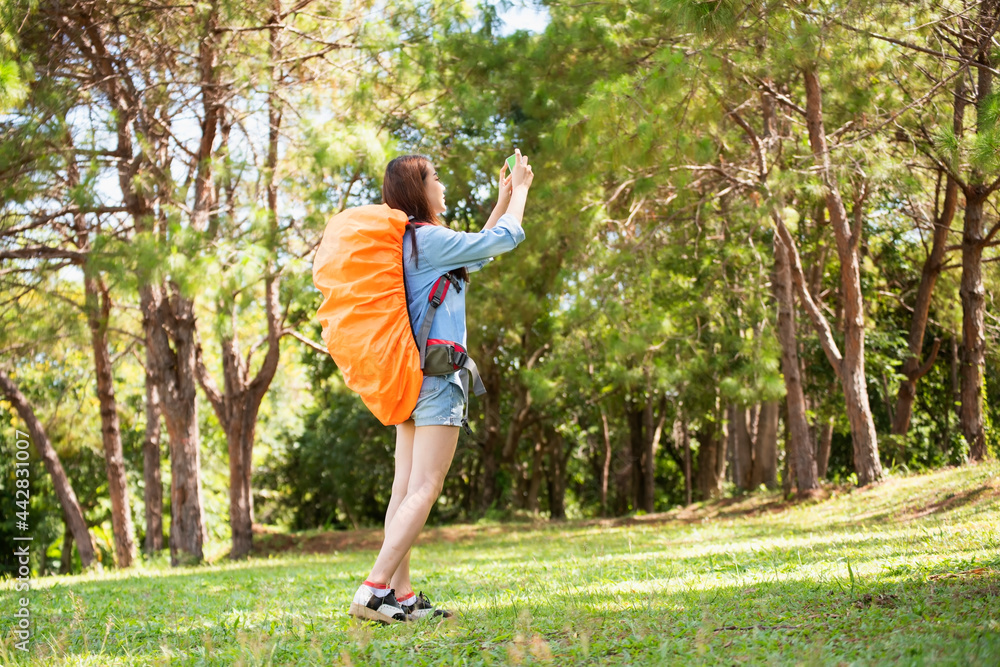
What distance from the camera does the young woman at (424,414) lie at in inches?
108

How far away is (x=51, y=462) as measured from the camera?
11992 millimetres

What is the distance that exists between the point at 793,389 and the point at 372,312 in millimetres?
9312

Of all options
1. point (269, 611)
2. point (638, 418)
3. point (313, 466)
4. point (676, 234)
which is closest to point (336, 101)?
point (676, 234)

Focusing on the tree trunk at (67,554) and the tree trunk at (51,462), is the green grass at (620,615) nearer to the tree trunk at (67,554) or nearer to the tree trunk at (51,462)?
the tree trunk at (51,462)

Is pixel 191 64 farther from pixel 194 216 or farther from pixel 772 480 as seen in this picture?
pixel 772 480

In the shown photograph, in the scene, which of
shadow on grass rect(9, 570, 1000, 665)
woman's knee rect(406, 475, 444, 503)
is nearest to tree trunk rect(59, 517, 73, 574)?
shadow on grass rect(9, 570, 1000, 665)

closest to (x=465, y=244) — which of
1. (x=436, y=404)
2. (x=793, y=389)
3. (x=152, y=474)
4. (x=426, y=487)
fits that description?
(x=436, y=404)

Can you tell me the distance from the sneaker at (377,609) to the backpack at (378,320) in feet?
2.02

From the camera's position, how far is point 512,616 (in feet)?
9.24

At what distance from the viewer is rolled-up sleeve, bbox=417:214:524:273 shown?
2.82m

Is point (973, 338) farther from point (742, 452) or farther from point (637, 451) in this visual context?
point (637, 451)

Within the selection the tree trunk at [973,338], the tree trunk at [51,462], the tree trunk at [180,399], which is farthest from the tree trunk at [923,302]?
the tree trunk at [51,462]

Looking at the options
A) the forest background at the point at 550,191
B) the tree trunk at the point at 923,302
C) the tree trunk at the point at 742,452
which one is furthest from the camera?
the tree trunk at the point at 742,452

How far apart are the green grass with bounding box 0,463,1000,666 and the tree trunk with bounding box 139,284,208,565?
4.97m
